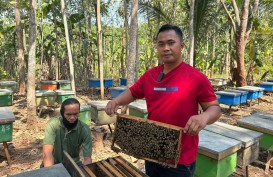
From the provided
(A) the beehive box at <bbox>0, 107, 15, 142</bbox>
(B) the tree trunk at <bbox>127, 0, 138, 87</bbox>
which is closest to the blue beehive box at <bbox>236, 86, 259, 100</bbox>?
(B) the tree trunk at <bbox>127, 0, 138, 87</bbox>

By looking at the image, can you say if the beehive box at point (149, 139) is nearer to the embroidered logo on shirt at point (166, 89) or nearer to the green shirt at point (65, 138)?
the embroidered logo on shirt at point (166, 89)

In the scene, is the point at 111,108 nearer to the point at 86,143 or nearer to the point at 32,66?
the point at 86,143

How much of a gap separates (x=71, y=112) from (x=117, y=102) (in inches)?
43.2

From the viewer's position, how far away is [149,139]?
78.5 inches

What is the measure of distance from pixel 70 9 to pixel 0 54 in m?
12.0

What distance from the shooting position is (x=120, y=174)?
1.94 meters

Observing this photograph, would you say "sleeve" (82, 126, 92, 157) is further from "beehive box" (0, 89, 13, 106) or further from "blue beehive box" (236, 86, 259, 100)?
"blue beehive box" (236, 86, 259, 100)

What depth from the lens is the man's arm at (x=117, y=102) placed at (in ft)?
6.92

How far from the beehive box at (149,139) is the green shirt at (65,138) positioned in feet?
3.54

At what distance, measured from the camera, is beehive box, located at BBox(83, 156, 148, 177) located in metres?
1.93

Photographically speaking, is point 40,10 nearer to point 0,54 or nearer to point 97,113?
point 97,113

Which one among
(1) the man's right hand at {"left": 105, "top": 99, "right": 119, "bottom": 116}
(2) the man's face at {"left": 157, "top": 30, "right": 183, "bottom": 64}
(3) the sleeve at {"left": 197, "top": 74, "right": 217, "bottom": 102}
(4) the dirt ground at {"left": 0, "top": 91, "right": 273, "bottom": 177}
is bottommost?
(4) the dirt ground at {"left": 0, "top": 91, "right": 273, "bottom": 177}

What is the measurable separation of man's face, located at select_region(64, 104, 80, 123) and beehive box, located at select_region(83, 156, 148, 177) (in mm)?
1041

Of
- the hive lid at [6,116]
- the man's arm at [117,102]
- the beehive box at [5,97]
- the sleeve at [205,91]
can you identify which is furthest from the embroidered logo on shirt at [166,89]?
the beehive box at [5,97]
